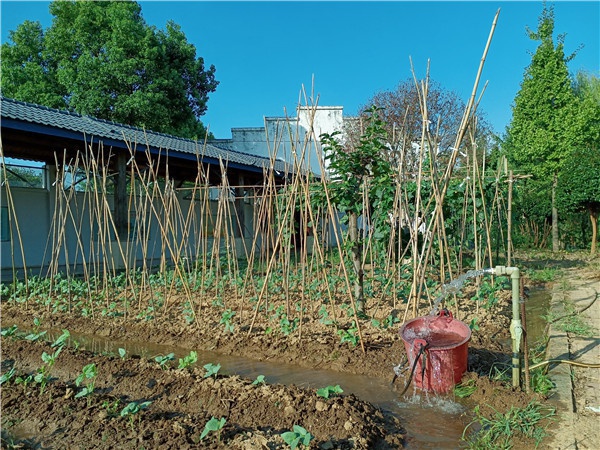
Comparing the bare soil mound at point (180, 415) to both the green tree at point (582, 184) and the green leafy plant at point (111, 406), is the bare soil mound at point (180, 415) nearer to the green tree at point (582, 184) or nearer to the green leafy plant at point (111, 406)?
the green leafy plant at point (111, 406)

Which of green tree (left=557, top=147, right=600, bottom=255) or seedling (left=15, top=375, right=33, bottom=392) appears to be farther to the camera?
green tree (left=557, top=147, right=600, bottom=255)

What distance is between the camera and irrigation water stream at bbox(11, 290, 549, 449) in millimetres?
2371

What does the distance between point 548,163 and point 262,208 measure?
1056 centimetres

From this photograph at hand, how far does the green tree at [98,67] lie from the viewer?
15.4 meters

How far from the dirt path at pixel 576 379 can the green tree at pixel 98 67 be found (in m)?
14.7

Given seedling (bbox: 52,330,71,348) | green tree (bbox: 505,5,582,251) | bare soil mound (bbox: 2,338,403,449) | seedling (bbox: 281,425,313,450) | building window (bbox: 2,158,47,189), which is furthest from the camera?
green tree (bbox: 505,5,582,251)

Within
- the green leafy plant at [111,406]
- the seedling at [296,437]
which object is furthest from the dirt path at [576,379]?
the green leafy plant at [111,406]

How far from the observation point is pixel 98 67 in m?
15.5

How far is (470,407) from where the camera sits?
8.58 ft

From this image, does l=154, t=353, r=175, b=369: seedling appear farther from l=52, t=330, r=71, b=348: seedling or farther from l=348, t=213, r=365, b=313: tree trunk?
l=348, t=213, r=365, b=313: tree trunk

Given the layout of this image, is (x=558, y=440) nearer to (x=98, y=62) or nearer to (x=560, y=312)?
(x=560, y=312)

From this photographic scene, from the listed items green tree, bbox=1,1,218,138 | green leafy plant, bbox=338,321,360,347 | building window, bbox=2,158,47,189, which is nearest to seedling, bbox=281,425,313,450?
green leafy plant, bbox=338,321,360,347

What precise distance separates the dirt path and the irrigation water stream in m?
0.39

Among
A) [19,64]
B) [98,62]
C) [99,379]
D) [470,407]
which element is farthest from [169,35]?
[470,407]
